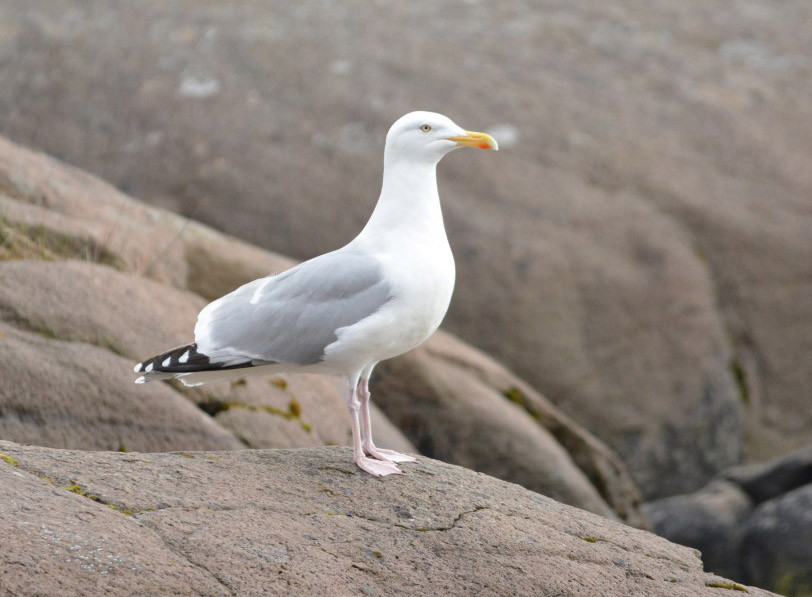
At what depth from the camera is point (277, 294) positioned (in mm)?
4723

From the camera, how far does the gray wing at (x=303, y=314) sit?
179 inches

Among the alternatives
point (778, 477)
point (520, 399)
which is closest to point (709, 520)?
point (778, 477)

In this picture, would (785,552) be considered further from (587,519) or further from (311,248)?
(311,248)

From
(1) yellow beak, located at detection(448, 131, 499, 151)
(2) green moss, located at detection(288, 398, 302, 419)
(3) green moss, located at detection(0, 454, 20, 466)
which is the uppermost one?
(1) yellow beak, located at detection(448, 131, 499, 151)

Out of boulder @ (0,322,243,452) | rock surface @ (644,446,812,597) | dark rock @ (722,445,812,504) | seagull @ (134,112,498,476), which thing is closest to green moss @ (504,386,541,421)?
rock surface @ (644,446,812,597)

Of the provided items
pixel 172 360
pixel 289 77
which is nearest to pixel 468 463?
pixel 172 360

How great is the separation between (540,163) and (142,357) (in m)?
4.83

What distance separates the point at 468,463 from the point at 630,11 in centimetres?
579

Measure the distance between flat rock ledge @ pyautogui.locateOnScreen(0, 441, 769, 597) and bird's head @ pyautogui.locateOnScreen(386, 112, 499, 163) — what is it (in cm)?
127

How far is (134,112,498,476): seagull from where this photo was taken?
4520 mm

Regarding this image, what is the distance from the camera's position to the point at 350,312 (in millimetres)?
4535

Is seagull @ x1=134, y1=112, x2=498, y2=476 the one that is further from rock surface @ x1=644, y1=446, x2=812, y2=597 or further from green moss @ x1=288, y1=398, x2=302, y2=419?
rock surface @ x1=644, y1=446, x2=812, y2=597

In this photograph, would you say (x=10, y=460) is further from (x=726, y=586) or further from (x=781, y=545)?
(x=781, y=545)

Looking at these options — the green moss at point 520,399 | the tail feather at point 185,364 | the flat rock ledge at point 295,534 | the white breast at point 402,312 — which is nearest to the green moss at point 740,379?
the green moss at point 520,399
